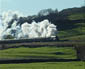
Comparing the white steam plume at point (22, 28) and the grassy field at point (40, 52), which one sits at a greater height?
the white steam plume at point (22, 28)

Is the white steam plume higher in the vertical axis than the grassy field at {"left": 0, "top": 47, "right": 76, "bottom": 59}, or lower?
higher

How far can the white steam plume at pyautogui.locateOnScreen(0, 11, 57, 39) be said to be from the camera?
111919mm

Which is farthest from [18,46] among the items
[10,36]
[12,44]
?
[10,36]

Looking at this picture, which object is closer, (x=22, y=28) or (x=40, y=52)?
(x=40, y=52)

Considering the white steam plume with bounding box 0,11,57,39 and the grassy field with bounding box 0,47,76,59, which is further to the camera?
the white steam plume with bounding box 0,11,57,39

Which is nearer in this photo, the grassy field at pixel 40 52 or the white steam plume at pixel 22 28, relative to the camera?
the grassy field at pixel 40 52

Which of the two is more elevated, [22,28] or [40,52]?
[22,28]

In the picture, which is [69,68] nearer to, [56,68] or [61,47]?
[56,68]

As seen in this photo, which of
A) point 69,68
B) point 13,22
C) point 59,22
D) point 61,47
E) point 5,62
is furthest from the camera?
point 13,22

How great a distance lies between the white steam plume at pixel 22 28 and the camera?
112 metres

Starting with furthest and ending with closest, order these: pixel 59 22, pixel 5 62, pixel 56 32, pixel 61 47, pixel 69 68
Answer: pixel 59 22, pixel 56 32, pixel 61 47, pixel 5 62, pixel 69 68

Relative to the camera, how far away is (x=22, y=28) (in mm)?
122062

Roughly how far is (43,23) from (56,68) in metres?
73.1

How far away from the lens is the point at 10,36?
11675 centimetres
